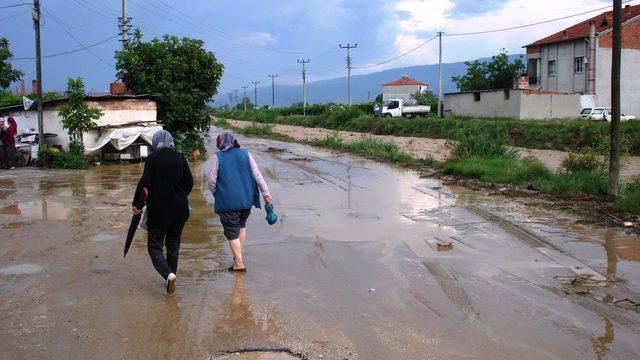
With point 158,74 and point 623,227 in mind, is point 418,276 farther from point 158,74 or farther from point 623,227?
Answer: point 158,74

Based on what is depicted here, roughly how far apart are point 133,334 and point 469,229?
6.39 m

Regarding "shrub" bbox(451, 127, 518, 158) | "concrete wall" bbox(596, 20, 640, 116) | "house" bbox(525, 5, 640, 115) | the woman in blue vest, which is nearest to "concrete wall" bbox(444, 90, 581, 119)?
"house" bbox(525, 5, 640, 115)

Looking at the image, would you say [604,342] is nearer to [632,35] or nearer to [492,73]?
[632,35]

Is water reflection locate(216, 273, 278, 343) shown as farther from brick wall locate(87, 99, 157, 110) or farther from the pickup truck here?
the pickup truck

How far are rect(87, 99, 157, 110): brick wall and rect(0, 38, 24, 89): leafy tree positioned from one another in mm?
17603

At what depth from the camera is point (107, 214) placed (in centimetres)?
1111

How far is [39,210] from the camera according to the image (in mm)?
11555

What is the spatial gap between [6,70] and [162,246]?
119ft

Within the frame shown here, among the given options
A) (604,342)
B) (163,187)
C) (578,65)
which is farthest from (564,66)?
(163,187)

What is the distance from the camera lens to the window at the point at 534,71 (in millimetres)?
52562

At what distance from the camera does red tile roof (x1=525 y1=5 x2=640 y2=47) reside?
47.0m

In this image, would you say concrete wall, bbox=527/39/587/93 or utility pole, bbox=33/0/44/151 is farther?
concrete wall, bbox=527/39/587/93

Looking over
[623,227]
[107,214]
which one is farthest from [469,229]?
[107,214]

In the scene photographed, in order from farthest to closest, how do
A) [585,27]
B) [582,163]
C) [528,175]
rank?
[585,27]
[528,175]
[582,163]
